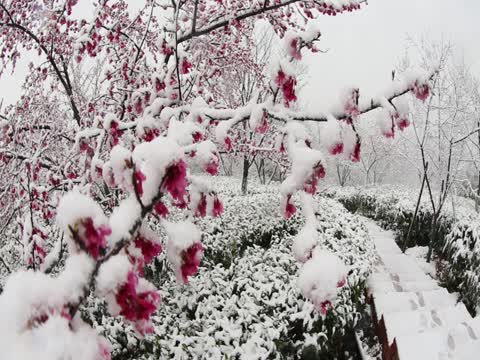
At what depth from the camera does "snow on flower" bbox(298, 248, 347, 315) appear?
3.18 feet

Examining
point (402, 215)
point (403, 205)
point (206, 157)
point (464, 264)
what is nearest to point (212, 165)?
point (206, 157)

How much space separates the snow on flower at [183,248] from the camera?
1048 mm

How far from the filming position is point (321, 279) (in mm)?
980

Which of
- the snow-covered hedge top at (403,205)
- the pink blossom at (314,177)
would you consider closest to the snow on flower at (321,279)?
the pink blossom at (314,177)

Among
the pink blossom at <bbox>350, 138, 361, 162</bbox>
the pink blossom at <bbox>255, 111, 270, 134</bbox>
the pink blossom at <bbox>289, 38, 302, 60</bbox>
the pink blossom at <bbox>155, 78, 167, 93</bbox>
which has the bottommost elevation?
the pink blossom at <bbox>350, 138, 361, 162</bbox>

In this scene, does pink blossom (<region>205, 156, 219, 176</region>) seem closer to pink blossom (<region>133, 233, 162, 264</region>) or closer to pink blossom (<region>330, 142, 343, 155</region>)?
pink blossom (<region>133, 233, 162, 264</region>)

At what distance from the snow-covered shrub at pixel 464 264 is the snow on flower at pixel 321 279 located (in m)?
5.04

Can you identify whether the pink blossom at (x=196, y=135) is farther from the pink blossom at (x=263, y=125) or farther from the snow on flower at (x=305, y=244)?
the snow on flower at (x=305, y=244)

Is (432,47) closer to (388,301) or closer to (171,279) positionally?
(388,301)

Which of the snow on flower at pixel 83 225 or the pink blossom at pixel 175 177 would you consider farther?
the pink blossom at pixel 175 177

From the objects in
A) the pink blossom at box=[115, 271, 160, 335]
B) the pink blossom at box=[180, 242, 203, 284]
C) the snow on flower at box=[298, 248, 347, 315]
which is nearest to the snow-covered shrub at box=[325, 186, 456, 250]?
the snow on flower at box=[298, 248, 347, 315]

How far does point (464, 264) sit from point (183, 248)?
6307 millimetres

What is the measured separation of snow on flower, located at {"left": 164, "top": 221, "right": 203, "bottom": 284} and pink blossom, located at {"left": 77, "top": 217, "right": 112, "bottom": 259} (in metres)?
0.27

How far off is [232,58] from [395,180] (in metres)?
52.2
